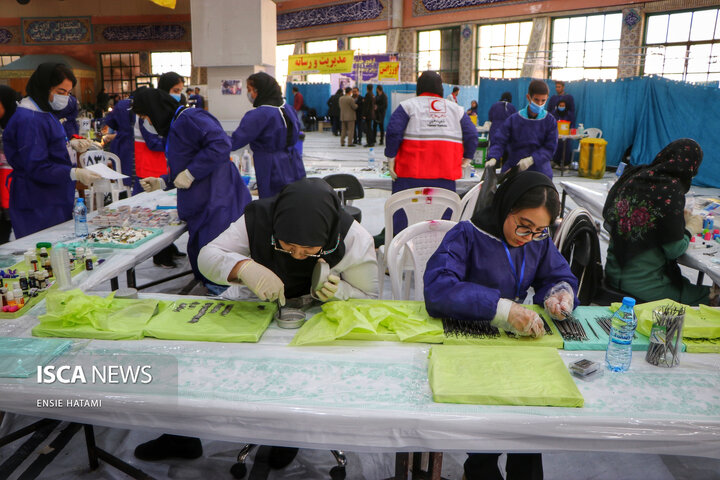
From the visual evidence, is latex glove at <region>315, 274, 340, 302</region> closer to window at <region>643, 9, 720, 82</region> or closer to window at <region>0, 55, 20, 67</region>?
window at <region>643, 9, 720, 82</region>

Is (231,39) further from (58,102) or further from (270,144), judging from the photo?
(58,102)

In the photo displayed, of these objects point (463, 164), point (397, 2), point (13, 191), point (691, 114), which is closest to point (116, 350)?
point (13, 191)

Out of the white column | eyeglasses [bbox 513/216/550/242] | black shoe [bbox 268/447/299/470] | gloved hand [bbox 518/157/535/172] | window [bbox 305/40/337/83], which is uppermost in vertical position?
window [bbox 305/40/337/83]

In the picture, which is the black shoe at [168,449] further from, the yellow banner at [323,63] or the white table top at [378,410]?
the yellow banner at [323,63]

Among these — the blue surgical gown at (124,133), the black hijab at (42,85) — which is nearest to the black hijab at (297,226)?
the black hijab at (42,85)

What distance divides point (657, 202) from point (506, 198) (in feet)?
3.86

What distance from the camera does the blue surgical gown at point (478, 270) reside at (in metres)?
1.71

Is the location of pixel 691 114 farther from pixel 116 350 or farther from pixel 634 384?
pixel 116 350

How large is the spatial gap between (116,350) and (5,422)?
1.13 meters

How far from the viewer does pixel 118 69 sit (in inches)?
806

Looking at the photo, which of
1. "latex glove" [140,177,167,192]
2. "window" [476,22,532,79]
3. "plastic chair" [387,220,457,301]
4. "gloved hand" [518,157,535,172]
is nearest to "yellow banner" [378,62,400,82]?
"window" [476,22,532,79]

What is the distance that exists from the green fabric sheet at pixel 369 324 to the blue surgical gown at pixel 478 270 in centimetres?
8

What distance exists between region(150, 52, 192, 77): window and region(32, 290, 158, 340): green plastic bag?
807 inches

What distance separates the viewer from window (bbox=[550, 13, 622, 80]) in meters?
12.1
